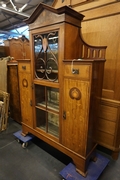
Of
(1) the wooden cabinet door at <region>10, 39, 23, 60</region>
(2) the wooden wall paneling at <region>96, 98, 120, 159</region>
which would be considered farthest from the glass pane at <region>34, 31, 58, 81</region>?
(1) the wooden cabinet door at <region>10, 39, 23, 60</region>

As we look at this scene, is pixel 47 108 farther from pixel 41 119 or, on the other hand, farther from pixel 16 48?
pixel 16 48

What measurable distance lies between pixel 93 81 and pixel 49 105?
0.73 m

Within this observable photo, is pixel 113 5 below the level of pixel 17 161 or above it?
above

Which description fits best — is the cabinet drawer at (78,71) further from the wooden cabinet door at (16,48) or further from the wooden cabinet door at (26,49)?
the wooden cabinet door at (16,48)

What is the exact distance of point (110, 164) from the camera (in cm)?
164

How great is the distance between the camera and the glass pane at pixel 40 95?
65.4 inches

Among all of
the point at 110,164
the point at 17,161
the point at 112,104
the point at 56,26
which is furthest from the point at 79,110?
the point at 17,161

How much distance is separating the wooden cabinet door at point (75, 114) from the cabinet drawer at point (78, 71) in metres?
0.05

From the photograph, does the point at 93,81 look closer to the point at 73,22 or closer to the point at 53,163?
the point at 73,22

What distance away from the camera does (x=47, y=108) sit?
160 cm

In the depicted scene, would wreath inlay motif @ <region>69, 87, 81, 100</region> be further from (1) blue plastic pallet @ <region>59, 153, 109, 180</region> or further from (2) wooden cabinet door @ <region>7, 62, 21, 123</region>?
(2) wooden cabinet door @ <region>7, 62, 21, 123</region>

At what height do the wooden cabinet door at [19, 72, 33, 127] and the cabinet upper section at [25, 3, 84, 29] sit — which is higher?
the cabinet upper section at [25, 3, 84, 29]

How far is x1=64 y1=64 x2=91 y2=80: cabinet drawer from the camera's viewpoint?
42.3 inches

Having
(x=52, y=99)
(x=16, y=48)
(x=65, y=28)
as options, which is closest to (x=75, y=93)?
(x=52, y=99)
